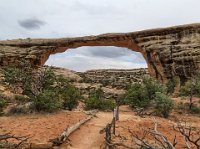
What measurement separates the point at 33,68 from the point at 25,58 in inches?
51.6

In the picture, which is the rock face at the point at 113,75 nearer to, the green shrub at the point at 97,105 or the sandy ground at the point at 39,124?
the green shrub at the point at 97,105

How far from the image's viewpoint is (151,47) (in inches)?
1130

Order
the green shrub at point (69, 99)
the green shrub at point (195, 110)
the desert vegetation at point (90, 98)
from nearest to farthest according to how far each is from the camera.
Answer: the desert vegetation at point (90, 98)
the green shrub at point (195, 110)
the green shrub at point (69, 99)

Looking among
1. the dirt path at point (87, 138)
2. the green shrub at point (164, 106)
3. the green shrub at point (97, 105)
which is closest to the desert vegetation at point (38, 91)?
the green shrub at point (97, 105)

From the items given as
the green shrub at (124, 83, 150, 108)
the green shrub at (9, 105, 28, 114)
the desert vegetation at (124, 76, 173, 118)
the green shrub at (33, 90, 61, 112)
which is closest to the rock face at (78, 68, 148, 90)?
the desert vegetation at (124, 76, 173, 118)

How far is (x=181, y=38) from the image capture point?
28.1 meters

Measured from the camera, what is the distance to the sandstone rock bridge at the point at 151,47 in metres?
27.4

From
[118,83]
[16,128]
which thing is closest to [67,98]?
[16,128]

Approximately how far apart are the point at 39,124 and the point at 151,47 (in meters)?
16.3

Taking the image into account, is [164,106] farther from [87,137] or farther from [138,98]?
[87,137]

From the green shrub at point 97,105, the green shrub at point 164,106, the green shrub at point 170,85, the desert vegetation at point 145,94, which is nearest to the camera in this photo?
the green shrub at point 164,106

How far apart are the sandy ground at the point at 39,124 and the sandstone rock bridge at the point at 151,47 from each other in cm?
1239

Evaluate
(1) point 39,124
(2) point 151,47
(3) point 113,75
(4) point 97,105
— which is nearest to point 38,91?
(4) point 97,105

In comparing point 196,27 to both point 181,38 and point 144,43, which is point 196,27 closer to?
point 181,38
